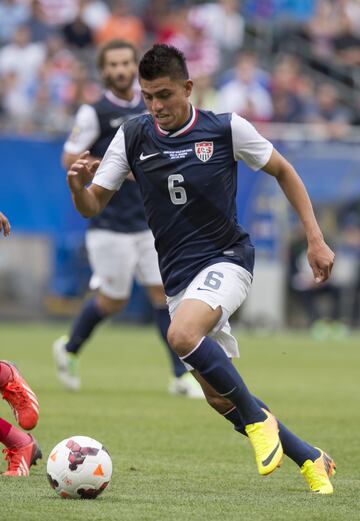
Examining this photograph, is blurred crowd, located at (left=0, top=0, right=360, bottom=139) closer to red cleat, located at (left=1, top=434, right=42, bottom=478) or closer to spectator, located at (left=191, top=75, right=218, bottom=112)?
spectator, located at (left=191, top=75, right=218, bottom=112)

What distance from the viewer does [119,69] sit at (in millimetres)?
10523

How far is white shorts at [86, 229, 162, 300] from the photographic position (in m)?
11.0

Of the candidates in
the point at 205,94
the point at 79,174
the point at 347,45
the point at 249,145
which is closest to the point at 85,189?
the point at 79,174

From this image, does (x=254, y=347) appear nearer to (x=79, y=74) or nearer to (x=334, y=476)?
(x=79, y=74)

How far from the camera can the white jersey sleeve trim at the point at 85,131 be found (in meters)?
10.5

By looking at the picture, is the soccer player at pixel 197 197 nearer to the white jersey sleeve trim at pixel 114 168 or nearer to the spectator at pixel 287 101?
the white jersey sleeve trim at pixel 114 168

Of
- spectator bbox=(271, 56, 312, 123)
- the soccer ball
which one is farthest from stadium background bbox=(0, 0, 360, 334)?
the soccer ball

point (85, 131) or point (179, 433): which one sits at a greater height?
point (85, 131)

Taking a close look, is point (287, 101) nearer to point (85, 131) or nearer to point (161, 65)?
A: point (85, 131)

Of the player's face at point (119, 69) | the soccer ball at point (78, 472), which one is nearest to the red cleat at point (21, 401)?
the soccer ball at point (78, 472)

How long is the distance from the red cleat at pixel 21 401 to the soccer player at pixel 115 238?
13.4 feet

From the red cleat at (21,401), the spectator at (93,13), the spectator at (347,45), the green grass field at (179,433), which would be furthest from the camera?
the spectator at (347,45)

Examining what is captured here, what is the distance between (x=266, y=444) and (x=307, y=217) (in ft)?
3.85

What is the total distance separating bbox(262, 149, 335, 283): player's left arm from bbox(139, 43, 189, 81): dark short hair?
2.15ft
